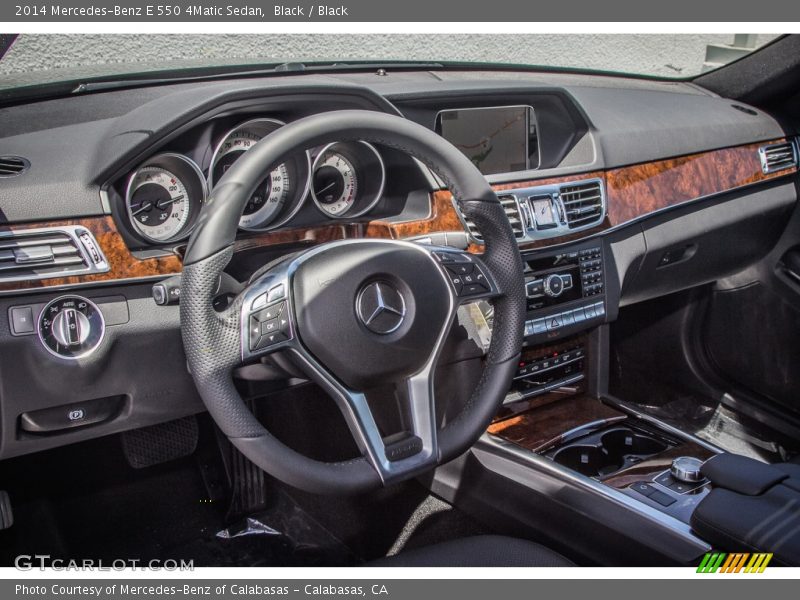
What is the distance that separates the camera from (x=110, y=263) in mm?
1625

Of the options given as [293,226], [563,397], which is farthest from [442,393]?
[293,226]

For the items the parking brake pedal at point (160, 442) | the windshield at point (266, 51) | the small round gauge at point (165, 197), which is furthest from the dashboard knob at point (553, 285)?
the parking brake pedal at point (160, 442)

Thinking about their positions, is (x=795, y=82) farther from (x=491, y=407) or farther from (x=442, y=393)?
(x=491, y=407)

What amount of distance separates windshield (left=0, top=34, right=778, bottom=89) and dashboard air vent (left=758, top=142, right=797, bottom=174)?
37 centimetres

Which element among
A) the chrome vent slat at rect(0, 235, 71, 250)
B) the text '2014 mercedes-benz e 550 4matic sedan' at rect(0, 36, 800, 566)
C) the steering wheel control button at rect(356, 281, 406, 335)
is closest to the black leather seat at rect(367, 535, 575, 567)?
the text '2014 mercedes-benz e 550 4matic sedan' at rect(0, 36, 800, 566)

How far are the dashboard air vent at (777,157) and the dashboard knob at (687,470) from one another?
1415 millimetres

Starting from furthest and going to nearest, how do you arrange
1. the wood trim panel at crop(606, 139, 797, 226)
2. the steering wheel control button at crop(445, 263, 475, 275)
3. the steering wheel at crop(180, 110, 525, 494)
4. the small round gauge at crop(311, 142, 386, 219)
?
the wood trim panel at crop(606, 139, 797, 226) → the small round gauge at crop(311, 142, 386, 219) → the steering wheel control button at crop(445, 263, 475, 275) → the steering wheel at crop(180, 110, 525, 494)

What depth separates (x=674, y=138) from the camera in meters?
2.62

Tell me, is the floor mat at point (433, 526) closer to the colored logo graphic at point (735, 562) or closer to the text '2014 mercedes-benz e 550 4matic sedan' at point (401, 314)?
the text '2014 mercedes-benz e 550 4matic sedan' at point (401, 314)

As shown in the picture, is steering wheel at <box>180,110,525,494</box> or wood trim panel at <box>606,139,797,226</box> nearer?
steering wheel at <box>180,110,525,494</box>

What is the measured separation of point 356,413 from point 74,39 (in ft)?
4.49

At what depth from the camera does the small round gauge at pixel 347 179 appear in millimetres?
1895

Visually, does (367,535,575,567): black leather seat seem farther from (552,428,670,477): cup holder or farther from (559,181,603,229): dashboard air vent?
(559,181,603,229): dashboard air vent

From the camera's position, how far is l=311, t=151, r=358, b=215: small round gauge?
1896 millimetres
